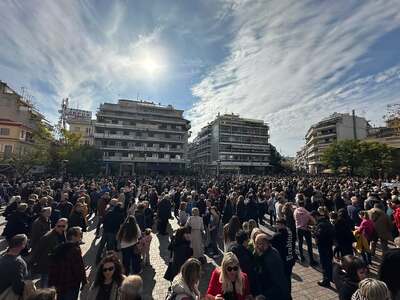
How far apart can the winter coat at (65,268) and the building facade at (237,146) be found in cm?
6366

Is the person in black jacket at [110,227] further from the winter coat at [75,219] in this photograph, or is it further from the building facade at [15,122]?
the building facade at [15,122]

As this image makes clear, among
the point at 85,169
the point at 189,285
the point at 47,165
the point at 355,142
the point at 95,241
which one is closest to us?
the point at 189,285

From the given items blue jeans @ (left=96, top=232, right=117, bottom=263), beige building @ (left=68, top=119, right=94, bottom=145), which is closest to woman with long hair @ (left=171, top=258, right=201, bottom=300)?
blue jeans @ (left=96, top=232, right=117, bottom=263)

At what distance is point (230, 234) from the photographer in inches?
192

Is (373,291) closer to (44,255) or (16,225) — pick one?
(44,255)

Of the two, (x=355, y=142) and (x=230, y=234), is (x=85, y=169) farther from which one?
(x=355, y=142)

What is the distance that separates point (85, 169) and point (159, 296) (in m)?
38.1

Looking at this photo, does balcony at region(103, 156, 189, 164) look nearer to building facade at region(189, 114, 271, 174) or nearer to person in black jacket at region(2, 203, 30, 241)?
building facade at region(189, 114, 271, 174)

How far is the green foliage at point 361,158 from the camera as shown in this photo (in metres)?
39.6

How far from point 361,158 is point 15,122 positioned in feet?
210

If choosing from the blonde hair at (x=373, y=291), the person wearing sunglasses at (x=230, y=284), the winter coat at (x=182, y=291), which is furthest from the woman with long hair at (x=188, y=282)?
the blonde hair at (x=373, y=291)

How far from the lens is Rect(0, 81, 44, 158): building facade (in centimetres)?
3353

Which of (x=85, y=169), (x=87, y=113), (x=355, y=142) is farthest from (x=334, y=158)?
(x=87, y=113)

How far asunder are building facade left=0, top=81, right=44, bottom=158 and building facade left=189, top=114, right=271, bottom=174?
43.5m
